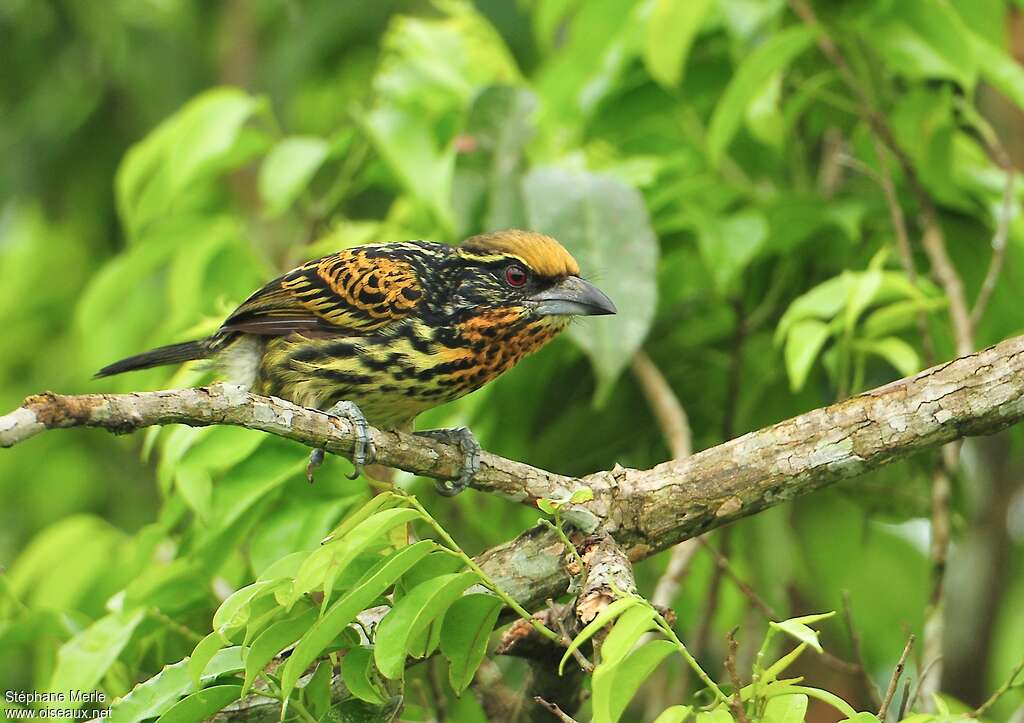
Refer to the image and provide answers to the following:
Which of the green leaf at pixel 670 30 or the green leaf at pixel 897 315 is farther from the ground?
the green leaf at pixel 670 30

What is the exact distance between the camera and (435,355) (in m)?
3.41

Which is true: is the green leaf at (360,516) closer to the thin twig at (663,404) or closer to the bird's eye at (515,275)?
the bird's eye at (515,275)

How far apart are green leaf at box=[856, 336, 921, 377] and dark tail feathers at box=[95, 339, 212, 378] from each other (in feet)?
6.19

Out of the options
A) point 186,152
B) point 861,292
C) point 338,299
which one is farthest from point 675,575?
point 186,152

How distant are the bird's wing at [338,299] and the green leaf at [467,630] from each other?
127 centimetres

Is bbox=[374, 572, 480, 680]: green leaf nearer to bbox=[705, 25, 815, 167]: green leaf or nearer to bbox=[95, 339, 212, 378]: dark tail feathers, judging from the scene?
bbox=[95, 339, 212, 378]: dark tail feathers

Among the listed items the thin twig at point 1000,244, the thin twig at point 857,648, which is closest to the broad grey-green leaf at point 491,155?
the thin twig at point 1000,244

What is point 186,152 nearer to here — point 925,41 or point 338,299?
point 338,299

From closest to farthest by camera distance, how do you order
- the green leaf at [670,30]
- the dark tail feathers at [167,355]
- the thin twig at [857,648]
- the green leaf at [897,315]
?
the thin twig at [857,648]
the dark tail feathers at [167,355]
the green leaf at [897,315]
the green leaf at [670,30]

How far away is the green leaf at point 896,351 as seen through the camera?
3.54 metres

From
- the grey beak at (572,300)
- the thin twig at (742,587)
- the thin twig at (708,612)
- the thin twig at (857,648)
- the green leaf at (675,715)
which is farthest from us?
the thin twig at (708,612)

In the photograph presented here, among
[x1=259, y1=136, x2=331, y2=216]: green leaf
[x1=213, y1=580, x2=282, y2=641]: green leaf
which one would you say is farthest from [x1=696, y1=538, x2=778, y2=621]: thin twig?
[x1=259, y1=136, x2=331, y2=216]: green leaf

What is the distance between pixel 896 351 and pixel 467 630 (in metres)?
1.79

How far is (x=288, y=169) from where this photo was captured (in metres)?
4.32
